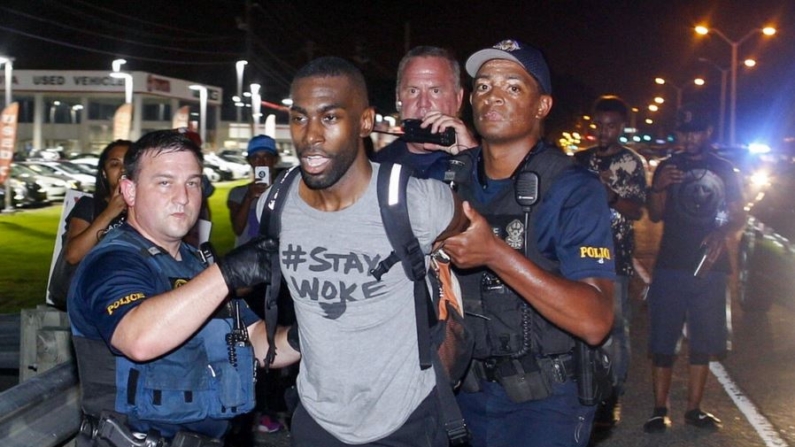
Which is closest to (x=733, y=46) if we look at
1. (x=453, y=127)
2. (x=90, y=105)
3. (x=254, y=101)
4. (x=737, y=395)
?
(x=254, y=101)

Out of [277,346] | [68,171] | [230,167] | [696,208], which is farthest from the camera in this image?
[230,167]

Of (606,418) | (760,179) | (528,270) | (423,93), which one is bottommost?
(606,418)

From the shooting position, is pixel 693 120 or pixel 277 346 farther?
pixel 693 120

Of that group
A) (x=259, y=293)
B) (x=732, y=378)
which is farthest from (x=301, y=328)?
(x=732, y=378)

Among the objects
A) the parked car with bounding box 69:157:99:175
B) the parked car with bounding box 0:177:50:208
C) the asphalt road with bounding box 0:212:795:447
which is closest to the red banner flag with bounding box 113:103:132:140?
the parked car with bounding box 69:157:99:175

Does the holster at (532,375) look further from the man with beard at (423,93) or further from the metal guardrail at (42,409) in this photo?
the metal guardrail at (42,409)

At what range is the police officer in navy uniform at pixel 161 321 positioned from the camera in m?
2.94

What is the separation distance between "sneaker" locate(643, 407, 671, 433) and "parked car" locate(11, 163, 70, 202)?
1284 inches

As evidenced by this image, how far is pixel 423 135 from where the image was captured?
4066 mm

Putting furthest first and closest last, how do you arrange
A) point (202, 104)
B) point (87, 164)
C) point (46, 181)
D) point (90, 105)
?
point (90, 105), point (202, 104), point (87, 164), point (46, 181)

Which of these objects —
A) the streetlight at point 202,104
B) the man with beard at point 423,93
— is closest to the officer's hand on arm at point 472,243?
the man with beard at point 423,93

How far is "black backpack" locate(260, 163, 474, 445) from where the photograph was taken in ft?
9.84

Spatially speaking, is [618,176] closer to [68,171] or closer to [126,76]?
[68,171]

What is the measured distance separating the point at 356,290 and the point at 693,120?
190 inches
